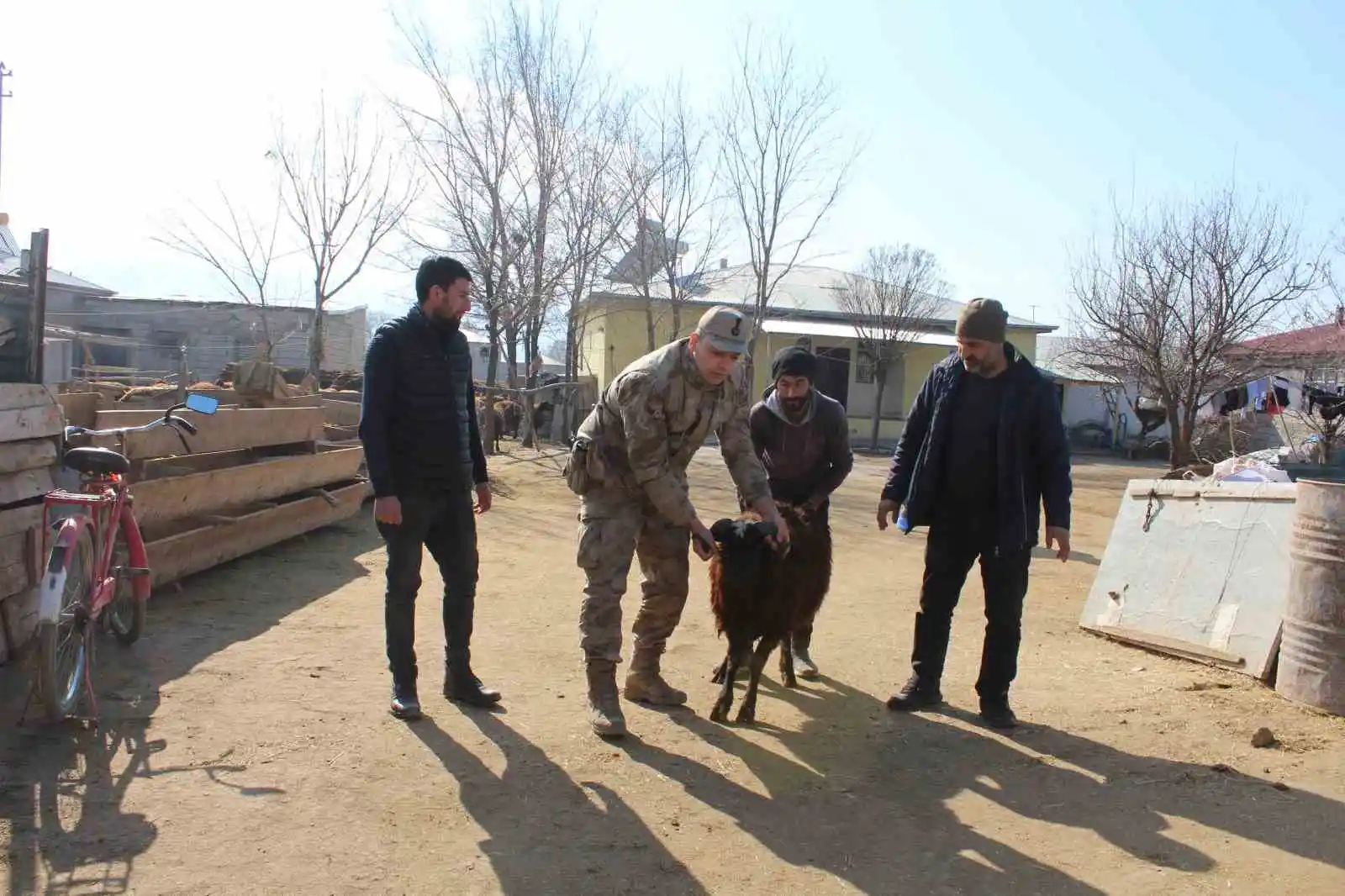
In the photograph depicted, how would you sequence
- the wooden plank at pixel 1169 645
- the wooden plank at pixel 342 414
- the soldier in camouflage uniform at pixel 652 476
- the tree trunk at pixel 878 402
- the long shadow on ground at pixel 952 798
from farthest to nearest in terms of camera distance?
the tree trunk at pixel 878 402 → the wooden plank at pixel 342 414 → the wooden plank at pixel 1169 645 → the soldier in camouflage uniform at pixel 652 476 → the long shadow on ground at pixel 952 798

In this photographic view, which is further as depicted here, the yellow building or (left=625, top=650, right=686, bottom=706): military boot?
the yellow building

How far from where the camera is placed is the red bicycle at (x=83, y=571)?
402 cm

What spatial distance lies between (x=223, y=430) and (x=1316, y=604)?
6425mm

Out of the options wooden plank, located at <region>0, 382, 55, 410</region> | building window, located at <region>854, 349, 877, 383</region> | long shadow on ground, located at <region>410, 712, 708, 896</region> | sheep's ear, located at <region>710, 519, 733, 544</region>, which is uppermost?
building window, located at <region>854, 349, 877, 383</region>

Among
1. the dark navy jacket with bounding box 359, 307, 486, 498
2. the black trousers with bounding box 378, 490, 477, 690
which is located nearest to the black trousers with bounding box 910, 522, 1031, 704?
the black trousers with bounding box 378, 490, 477, 690

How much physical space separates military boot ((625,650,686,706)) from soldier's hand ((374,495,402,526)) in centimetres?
130

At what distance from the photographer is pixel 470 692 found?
4.87m

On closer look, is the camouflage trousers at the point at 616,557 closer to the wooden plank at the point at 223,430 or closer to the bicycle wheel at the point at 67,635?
the bicycle wheel at the point at 67,635

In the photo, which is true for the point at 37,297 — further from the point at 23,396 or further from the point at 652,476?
the point at 652,476

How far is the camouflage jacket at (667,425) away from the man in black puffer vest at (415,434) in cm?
62

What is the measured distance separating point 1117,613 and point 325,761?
481cm

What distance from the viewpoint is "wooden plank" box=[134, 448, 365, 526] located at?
20.7ft

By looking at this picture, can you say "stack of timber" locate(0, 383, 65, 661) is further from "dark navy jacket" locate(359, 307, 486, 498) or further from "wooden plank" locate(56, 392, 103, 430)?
"wooden plank" locate(56, 392, 103, 430)

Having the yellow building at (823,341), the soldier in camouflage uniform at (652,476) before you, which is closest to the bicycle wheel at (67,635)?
the soldier in camouflage uniform at (652,476)
